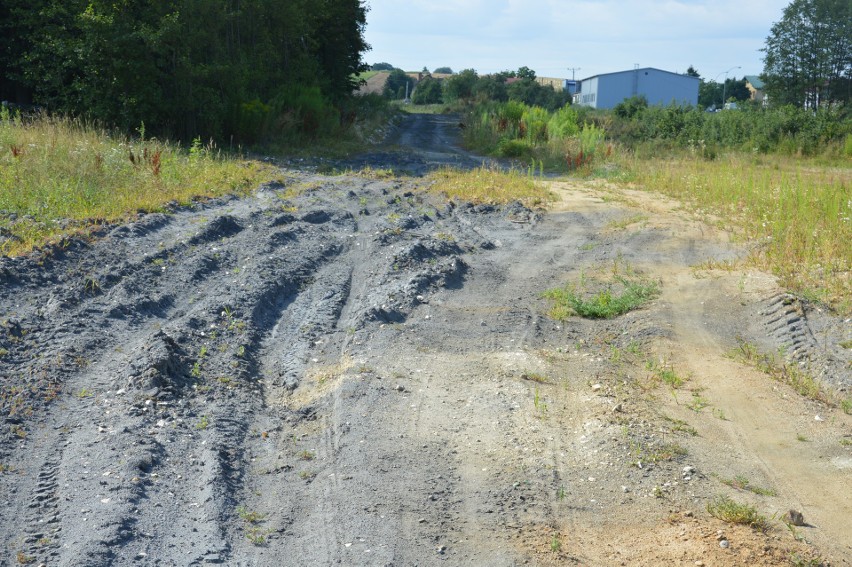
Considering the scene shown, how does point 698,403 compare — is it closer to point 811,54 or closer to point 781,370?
point 781,370

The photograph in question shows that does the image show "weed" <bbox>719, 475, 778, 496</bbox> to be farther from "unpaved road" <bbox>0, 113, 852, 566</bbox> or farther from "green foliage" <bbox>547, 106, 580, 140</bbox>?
"green foliage" <bbox>547, 106, 580, 140</bbox>

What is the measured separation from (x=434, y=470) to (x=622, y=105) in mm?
40682

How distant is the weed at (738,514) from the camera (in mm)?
4262

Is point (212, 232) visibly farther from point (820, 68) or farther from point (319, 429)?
point (820, 68)

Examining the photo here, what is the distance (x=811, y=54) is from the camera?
45.0 m

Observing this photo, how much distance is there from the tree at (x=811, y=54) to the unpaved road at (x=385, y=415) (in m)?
41.2

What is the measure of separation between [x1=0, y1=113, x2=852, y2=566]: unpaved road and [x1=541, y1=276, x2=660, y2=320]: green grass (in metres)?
0.17

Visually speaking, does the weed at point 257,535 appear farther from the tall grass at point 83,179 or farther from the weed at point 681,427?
the tall grass at point 83,179

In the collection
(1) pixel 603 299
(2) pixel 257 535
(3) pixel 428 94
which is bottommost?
(2) pixel 257 535

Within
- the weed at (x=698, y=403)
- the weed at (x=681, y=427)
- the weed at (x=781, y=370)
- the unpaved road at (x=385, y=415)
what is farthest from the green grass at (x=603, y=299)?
the weed at (x=681, y=427)

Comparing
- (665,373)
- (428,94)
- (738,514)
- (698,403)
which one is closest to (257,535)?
(738,514)

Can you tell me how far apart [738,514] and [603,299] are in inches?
168

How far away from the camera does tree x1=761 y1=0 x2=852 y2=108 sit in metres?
44.1

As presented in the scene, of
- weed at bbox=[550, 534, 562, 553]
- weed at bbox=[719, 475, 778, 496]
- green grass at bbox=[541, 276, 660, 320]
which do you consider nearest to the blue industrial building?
green grass at bbox=[541, 276, 660, 320]
